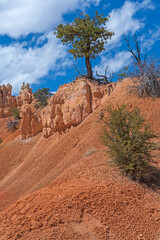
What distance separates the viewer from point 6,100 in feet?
190

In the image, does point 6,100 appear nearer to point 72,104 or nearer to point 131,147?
point 72,104

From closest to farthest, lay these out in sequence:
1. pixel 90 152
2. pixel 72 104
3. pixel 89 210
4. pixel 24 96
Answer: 1. pixel 89 210
2. pixel 90 152
3. pixel 72 104
4. pixel 24 96

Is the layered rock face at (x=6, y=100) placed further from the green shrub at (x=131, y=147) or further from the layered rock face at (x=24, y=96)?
the green shrub at (x=131, y=147)

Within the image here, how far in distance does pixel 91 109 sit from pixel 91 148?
5.30 metres

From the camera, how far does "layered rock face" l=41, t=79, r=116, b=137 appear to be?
16.0 meters

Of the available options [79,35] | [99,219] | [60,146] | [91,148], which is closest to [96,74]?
[79,35]

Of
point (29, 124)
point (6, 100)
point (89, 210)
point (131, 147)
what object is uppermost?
point (6, 100)

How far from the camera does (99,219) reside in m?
5.22

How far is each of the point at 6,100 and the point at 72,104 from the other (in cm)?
4585

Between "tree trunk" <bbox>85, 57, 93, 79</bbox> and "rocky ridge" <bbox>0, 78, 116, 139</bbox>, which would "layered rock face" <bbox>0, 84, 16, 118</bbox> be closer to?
"rocky ridge" <bbox>0, 78, 116, 139</bbox>

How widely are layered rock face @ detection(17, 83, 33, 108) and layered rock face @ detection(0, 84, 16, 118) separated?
10.3 ft

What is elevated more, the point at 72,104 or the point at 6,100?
the point at 6,100

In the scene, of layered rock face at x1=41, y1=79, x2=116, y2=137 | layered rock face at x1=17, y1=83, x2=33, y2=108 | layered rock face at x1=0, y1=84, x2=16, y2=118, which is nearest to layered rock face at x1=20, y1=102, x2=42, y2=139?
layered rock face at x1=41, y1=79, x2=116, y2=137

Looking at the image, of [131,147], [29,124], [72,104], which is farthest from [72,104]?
[29,124]
